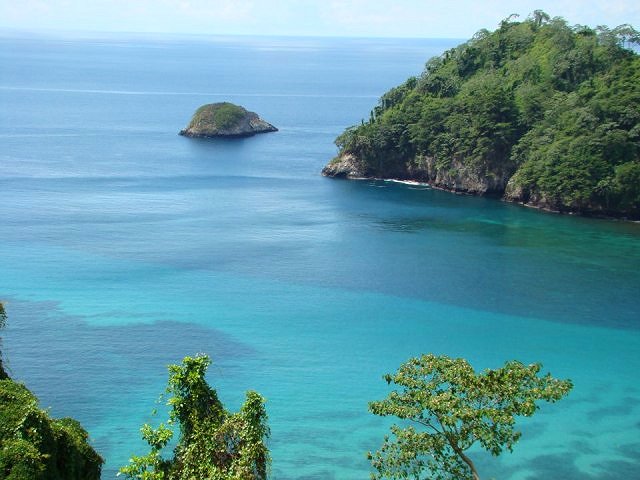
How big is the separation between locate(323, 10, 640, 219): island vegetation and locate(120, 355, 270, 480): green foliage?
59.7m

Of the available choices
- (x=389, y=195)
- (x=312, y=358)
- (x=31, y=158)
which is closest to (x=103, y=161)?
(x=31, y=158)

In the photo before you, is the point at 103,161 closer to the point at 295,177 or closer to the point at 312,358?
the point at 295,177

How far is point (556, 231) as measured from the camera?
69375 millimetres

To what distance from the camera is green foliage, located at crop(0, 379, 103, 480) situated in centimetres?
1675

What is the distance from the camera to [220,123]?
119188mm

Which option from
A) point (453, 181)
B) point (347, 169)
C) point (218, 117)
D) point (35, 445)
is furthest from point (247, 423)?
point (218, 117)

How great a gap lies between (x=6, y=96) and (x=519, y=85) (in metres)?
110

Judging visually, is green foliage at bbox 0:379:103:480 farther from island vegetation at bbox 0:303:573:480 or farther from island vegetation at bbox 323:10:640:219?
island vegetation at bbox 323:10:640:219

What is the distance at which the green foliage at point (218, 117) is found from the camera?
4698 inches

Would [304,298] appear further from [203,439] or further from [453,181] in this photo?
[453,181]

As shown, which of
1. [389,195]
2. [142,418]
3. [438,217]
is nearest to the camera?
[142,418]

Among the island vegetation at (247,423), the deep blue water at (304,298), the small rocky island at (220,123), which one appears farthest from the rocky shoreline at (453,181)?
the island vegetation at (247,423)

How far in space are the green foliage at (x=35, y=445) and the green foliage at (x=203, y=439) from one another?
1.37 metres

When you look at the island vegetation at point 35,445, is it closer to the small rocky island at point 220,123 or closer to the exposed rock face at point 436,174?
the exposed rock face at point 436,174
